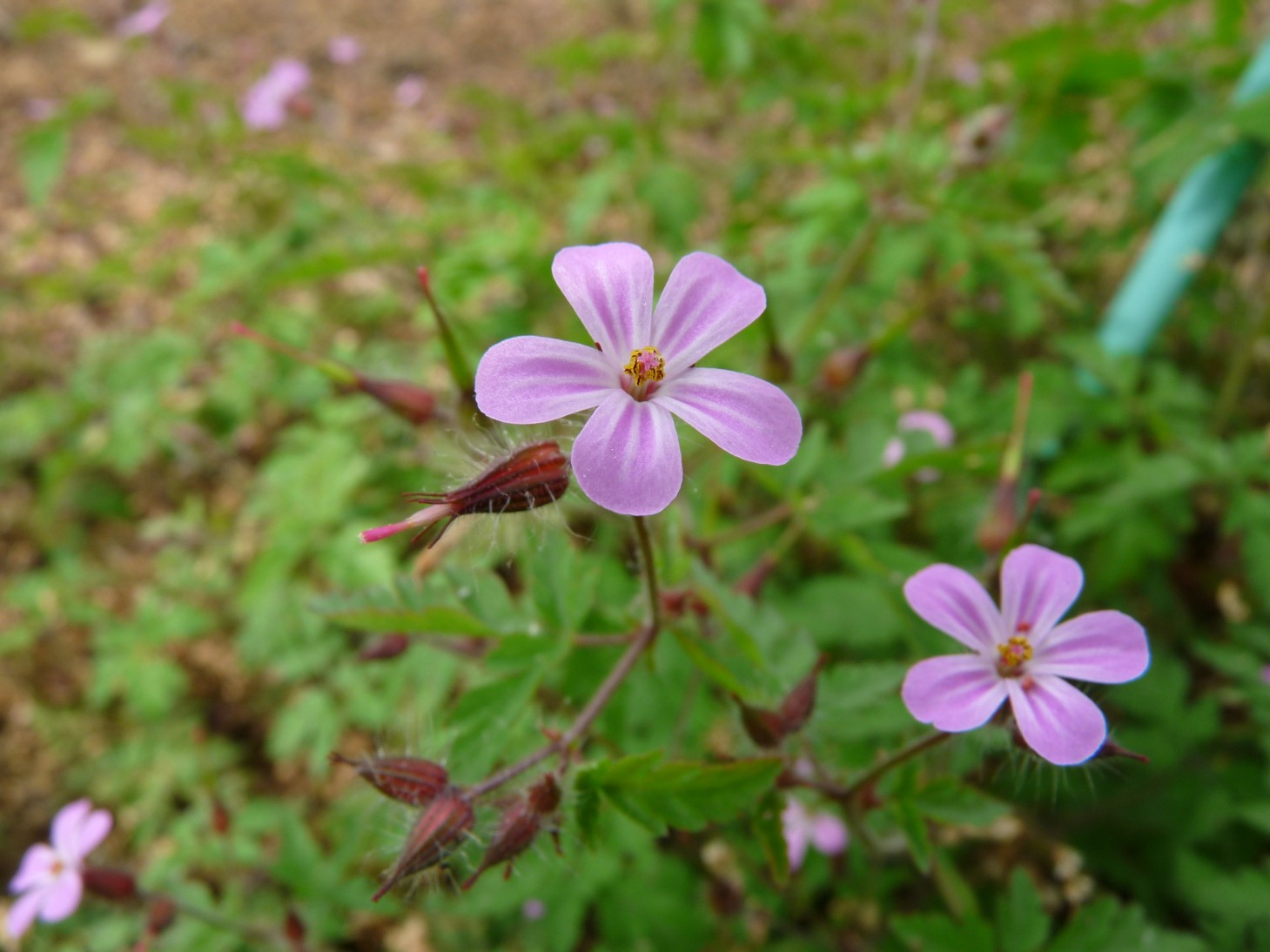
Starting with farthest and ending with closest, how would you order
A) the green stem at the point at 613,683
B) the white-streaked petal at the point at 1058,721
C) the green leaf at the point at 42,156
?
the green leaf at the point at 42,156
the green stem at the point at 613,683
the white-streaked petal at the point at 1058,721

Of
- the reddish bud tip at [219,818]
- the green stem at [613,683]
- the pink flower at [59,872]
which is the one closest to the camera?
the green stem at [613,683]

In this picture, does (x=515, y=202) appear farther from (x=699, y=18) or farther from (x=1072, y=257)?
(x=1072, y=257)

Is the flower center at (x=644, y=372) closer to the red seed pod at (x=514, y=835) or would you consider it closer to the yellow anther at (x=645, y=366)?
the yellow anther at (x=645, y=366)

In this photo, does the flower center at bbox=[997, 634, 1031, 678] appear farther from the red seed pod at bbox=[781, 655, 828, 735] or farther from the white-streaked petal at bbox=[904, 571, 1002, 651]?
the red seed pod at bbox=[781, 655, 828, 735]

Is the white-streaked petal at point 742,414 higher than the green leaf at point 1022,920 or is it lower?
higher

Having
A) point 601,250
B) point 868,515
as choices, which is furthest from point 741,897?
point 601,250

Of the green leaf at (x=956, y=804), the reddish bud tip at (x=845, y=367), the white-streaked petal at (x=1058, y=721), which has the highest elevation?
the white-streaked petal at (x=1058, y=721)

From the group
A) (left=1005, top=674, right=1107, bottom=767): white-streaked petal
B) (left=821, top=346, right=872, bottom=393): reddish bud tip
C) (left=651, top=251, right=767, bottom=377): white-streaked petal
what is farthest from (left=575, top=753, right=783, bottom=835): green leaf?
(left=821, top=346, right=872, bottom=393): reddish bud tip

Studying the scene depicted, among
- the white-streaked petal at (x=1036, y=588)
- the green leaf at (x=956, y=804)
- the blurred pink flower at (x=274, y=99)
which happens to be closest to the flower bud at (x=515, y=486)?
→ the white-streaked petal at (x=1036, y=588)

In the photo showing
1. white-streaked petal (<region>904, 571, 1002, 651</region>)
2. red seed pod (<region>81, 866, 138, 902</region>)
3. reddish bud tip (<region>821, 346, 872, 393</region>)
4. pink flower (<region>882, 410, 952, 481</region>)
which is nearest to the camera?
white-streaked petal (<region>904, 571, 1002, 651</region>)
